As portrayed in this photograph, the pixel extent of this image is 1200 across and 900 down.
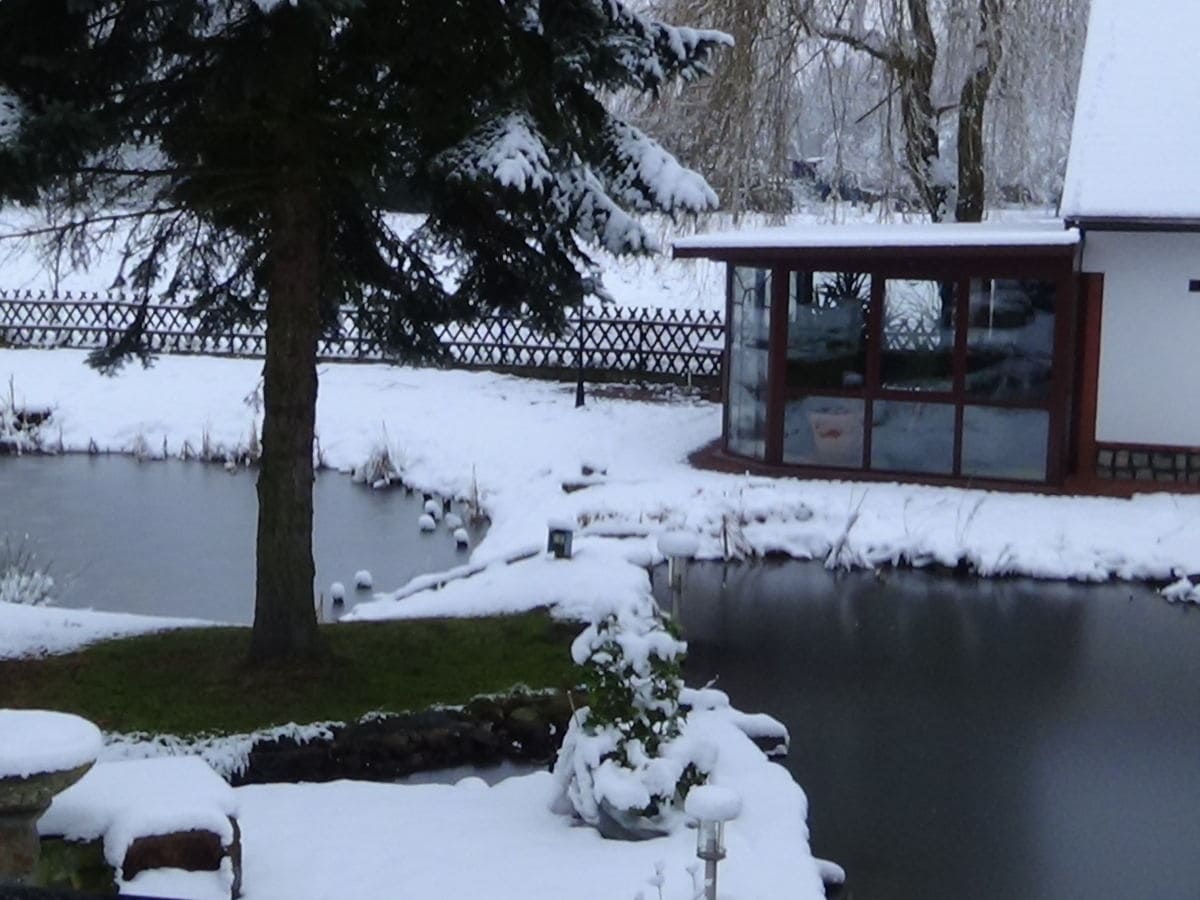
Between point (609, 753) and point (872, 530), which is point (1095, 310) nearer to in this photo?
point (872, 530)

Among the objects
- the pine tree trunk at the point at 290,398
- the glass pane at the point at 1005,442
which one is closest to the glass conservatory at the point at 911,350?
the glass pane at the point at 1005,442

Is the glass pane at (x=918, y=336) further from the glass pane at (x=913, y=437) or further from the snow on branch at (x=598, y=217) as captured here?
the snow on branch at (x=598, y=217)

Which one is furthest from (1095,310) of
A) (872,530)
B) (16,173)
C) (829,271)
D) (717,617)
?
(16,173)

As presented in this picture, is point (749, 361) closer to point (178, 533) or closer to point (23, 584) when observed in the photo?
point (178, 533)

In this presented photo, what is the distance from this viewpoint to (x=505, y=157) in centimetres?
743

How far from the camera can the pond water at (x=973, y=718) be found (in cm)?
686

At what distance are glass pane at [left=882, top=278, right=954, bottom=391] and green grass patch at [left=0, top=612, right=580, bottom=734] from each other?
6554 mm

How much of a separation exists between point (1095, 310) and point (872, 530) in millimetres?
3782

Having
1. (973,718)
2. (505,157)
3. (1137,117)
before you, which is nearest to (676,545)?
(973,718)

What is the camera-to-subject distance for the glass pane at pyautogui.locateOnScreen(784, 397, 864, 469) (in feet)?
51.0

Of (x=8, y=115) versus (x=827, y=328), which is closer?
(x=8, y=115)

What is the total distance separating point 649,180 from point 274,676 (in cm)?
327

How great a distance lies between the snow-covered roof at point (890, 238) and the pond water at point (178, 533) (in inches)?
144

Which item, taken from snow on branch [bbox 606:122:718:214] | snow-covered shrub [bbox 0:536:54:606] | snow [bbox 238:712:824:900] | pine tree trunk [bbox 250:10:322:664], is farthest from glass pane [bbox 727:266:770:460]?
snow [bbox 238:712:824:900]
